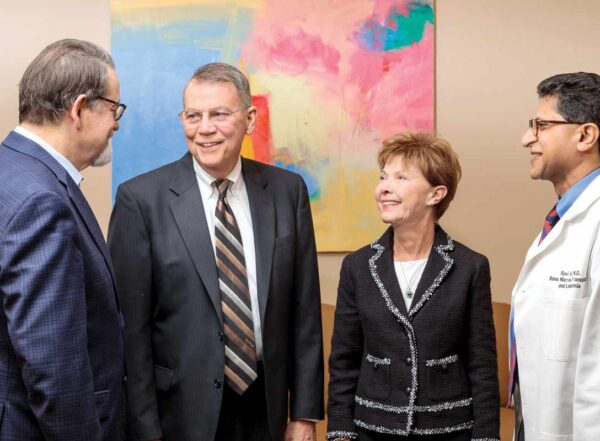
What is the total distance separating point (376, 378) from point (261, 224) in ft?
1.94

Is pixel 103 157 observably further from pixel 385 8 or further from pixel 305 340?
pixel 385 8

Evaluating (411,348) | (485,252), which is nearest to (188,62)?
(485,252)

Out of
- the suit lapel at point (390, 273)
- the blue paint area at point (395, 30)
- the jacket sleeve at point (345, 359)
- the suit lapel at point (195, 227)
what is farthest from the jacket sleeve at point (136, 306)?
the blue paint area at point (395, 30)

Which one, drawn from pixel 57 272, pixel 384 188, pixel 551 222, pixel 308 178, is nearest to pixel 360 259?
pixel 384 188

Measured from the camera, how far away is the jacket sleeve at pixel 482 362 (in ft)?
7.75

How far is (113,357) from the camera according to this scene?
6.48ft

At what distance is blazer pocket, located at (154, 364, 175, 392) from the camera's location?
2.38m

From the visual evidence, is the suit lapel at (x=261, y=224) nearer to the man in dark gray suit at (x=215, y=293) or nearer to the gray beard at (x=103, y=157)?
the man in dark gray suit at (x=215, y=293)

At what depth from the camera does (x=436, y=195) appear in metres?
2.56

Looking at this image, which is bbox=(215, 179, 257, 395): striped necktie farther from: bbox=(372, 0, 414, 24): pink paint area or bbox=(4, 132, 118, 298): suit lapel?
bbox=(372, 0, 414, 24): pink paint area

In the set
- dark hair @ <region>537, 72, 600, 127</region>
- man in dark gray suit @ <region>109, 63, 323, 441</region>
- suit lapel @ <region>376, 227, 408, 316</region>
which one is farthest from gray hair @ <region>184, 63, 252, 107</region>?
dark hair @ <region>537, 72, 600, 127</region>

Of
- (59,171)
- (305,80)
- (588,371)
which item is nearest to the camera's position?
(59,171)

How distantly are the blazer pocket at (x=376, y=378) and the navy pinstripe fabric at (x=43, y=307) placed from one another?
2.90ft

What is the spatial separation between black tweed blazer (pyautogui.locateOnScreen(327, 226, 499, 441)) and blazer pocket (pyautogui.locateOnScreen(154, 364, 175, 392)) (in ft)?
1.67
